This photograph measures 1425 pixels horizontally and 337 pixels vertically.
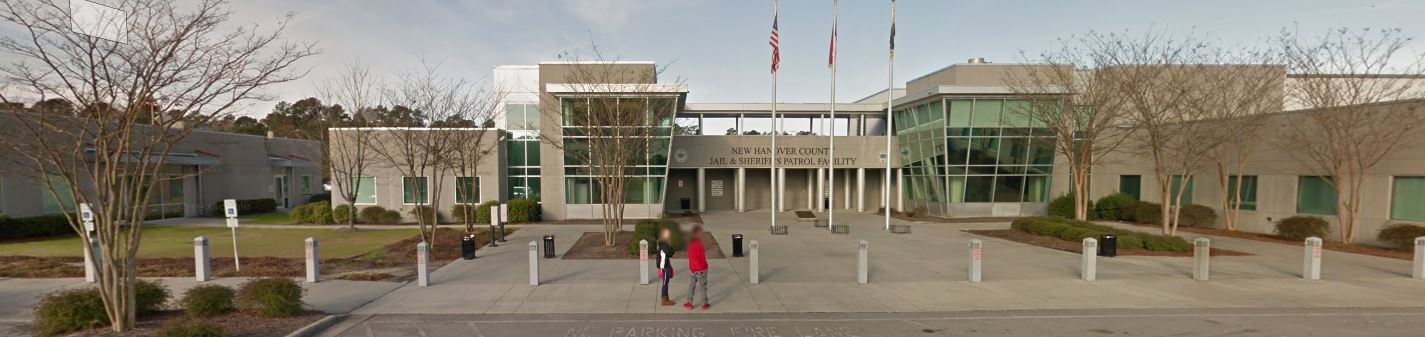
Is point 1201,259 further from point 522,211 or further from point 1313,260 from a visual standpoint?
point 522,211

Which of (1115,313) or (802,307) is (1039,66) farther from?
(802,307)

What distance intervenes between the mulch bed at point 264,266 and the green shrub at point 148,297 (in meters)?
4.10

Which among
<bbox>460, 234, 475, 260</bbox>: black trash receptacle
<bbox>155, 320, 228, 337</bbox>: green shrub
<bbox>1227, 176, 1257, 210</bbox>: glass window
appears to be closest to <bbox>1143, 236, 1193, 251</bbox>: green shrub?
<bbox>1227, 176, 1257, 210</bbox>: glass window

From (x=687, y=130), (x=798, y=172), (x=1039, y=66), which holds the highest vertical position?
(x=1039, y=66)

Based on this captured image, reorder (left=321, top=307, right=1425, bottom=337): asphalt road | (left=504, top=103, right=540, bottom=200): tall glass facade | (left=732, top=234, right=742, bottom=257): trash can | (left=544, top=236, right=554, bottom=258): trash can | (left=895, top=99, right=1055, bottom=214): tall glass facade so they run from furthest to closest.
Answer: (left=895, top=99, right=1055, bottom=214): tall glass facade
(left=504, top=103, right=540, bottom=200): tall glass facade
(left=732, top=234, right=742, bottom=257): trash can
(left=544, top=236, right=554, bottom=258): trash can
(left=321, top=307, right=1425, bottom=337): asphalt road

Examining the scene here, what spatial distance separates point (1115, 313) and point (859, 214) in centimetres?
2468

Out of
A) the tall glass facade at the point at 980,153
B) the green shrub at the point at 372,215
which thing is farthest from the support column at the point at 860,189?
the green shrub at the point at 372,215

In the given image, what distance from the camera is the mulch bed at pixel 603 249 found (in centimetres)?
1548

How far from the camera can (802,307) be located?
9633 mm

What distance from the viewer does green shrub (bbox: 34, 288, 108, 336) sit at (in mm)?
6863

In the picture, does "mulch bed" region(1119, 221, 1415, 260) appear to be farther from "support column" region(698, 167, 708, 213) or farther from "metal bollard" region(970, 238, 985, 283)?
"support column" region(698, 167, 708, 213)

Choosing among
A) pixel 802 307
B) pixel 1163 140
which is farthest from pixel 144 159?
pixel 1163 140

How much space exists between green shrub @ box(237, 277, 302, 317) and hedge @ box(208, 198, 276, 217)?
1253 inches

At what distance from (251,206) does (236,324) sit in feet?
110
